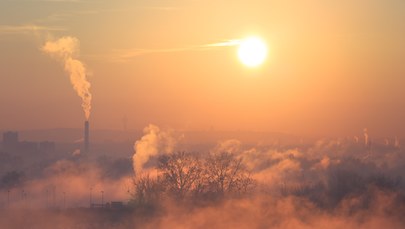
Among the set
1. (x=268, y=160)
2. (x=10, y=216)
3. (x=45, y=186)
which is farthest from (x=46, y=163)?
(x=10, y=216)

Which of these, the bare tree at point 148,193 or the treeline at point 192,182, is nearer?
the bare tree at point 148,193

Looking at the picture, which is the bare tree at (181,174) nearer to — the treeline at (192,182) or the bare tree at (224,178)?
the treeline at (192,182)

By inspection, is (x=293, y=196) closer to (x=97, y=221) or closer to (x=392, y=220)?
(x=392, y=220)

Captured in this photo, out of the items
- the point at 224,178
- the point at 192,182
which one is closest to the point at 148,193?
the point at 192,182

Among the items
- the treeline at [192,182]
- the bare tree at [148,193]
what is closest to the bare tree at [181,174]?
the treeline at [192,182]

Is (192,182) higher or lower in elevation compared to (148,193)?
higher

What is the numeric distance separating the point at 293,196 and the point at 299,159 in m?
105

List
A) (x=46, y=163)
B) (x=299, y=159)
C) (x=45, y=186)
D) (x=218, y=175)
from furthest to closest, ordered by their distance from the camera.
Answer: (x=46, y=163) → (x=299, y=159) → (x=45, y=186) → (x=218, y=175)

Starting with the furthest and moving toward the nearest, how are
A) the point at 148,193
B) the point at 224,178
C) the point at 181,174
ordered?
1. the point at 224,178
2. the point at 181,174
3. the point at 148,193

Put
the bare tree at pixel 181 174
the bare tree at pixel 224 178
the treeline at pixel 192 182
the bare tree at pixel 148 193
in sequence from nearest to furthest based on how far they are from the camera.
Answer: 1. the bare tree at pixel 148 193
2. the treeline at pixel 192 182
3. the bare tree at pixel 181 174
4. the bare tree at pixel 224 178

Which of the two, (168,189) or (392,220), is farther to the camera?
(168,189)

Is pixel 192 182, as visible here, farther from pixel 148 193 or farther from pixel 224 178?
pixel 148 193

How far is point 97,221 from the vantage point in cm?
6147

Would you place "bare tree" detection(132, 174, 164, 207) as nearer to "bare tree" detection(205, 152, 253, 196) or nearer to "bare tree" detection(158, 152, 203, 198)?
"bare tree" detection(158, 152, 203, 198)
